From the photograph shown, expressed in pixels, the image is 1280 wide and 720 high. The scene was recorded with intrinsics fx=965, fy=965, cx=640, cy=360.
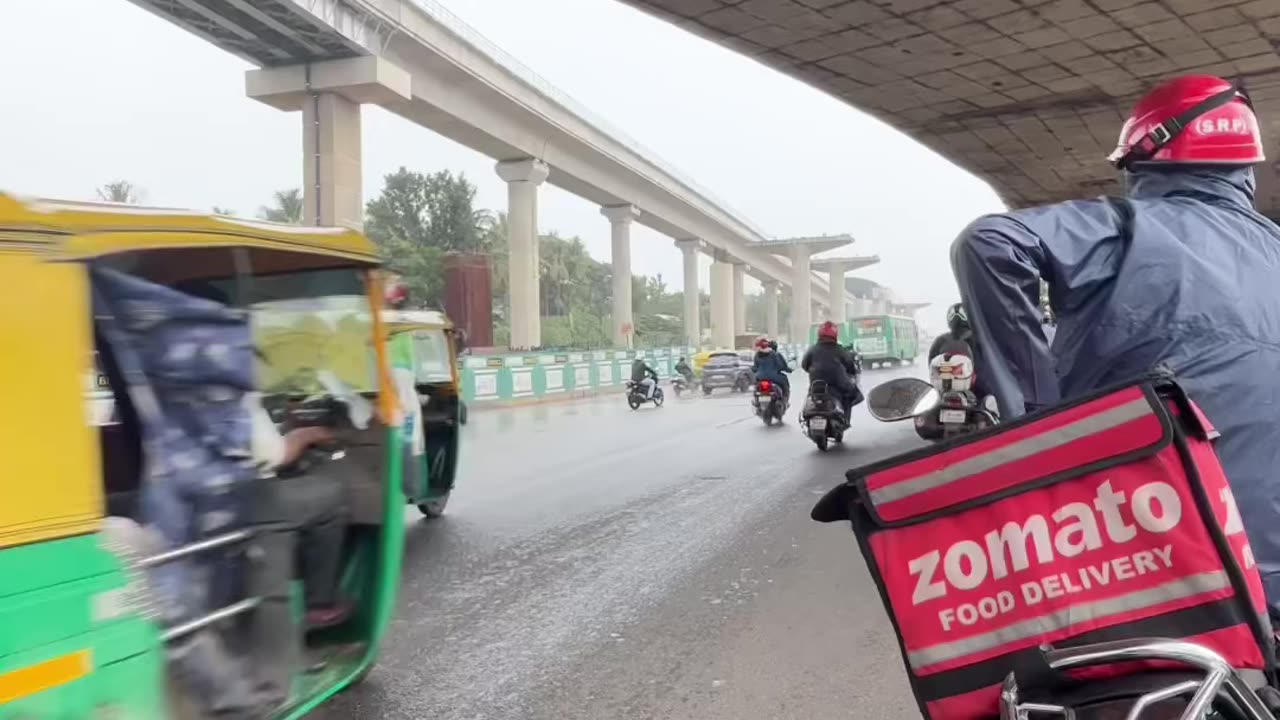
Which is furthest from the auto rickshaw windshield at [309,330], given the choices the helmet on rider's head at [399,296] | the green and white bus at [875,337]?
the green and white bus at [875,337]

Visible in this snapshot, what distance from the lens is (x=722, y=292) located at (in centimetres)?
6575

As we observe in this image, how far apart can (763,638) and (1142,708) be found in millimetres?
3693

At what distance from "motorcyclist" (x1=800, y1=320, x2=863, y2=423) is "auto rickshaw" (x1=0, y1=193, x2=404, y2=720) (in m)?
8.89

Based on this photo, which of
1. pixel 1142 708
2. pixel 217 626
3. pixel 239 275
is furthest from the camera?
pixel 239 275

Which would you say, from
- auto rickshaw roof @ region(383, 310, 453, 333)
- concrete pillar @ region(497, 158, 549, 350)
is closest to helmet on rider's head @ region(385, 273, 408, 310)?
auto rickshaw roof @ region(383, 310, 453, 333)

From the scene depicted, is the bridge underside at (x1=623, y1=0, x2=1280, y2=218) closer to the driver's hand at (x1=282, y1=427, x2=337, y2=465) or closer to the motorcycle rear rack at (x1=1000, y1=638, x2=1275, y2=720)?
the driver's hand at (x1=282, y1=427, x2=337, y2=465)

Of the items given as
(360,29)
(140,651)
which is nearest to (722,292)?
(360,29)

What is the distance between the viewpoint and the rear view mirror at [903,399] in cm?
211

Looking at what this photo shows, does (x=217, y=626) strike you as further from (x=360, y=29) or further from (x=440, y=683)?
(x=360, y=29)

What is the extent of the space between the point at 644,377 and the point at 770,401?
6322mm

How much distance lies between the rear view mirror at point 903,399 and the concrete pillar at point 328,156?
26223mm

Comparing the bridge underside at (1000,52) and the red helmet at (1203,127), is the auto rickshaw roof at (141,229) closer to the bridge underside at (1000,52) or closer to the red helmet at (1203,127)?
the red helmet at (1203,127)

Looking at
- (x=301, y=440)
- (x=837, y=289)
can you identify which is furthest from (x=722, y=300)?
(x=301, y=440)

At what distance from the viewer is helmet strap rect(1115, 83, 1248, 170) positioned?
5.78ft
